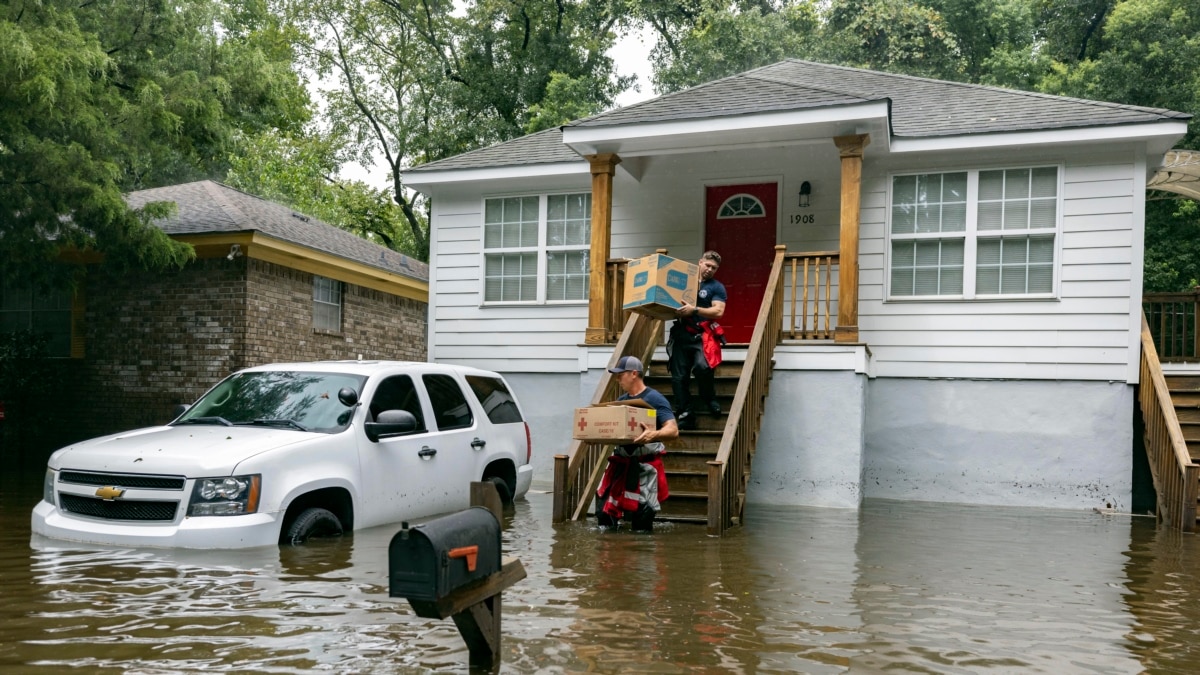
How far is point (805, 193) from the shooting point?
1390cm

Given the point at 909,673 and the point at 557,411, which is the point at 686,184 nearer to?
the point at 557,411

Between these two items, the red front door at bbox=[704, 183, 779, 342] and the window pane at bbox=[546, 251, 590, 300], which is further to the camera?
the window pane at bbox=[546, 251, 590, 300]

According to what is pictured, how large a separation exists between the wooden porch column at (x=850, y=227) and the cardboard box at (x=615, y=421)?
385 centimetres

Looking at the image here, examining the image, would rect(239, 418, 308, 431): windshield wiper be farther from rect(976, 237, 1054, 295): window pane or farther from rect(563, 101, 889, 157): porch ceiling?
rect(976, 237, 1054, 295): window pane

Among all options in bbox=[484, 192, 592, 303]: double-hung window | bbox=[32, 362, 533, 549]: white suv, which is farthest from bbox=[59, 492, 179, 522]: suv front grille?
bbox=[484, 192, 592, 303]: double-hung window

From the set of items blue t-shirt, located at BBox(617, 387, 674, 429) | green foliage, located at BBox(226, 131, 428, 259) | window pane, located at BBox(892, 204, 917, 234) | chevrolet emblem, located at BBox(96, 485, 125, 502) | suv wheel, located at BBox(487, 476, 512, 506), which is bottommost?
suv wheel, located at BBox(487, 476, 512, 506)

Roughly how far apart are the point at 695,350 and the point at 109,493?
5.83 metres

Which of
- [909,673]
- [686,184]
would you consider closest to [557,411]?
[686,184]

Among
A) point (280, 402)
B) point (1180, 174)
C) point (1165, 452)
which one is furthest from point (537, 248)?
point (1180, 174)

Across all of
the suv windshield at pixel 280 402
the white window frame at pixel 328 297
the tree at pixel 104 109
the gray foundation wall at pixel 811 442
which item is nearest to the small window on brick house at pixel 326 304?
the white window frame at pixel 328 297

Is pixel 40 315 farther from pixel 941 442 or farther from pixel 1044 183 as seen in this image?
pixel 1044 183

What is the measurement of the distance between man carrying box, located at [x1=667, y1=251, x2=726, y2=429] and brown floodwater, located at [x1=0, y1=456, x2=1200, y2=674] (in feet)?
7.13

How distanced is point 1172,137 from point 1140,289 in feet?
5.87

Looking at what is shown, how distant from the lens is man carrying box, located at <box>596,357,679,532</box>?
9133 millimetres
